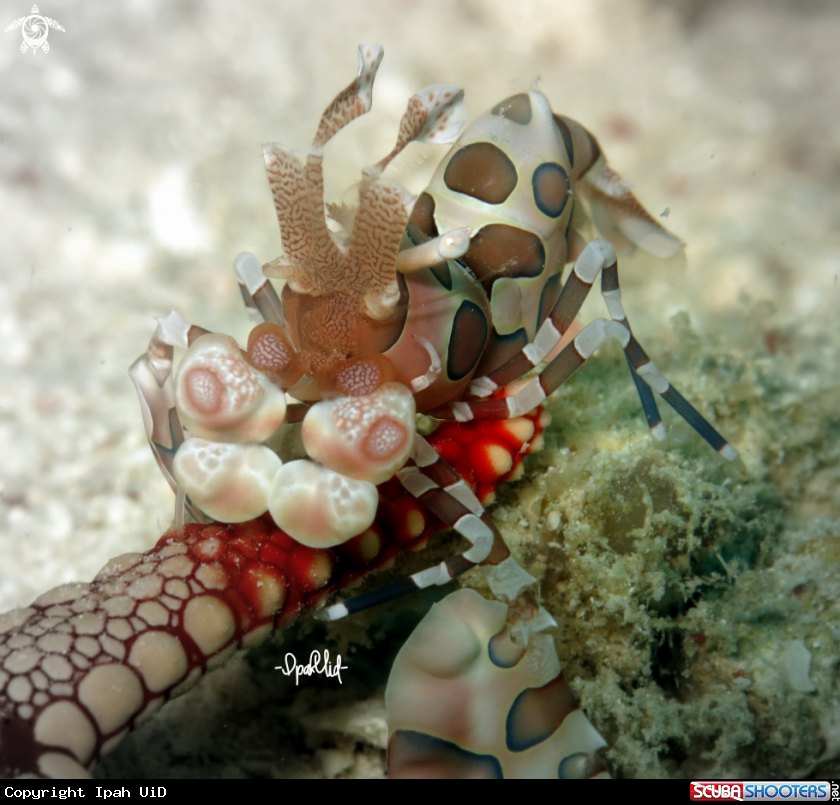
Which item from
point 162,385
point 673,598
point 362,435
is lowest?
point 673,598

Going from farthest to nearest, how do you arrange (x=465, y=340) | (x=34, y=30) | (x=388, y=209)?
(x=34, y=30)
(x=465, y=340)
(x=388, y=209)

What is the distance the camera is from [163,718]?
8.04ft

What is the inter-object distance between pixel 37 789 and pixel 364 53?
2.00 meters

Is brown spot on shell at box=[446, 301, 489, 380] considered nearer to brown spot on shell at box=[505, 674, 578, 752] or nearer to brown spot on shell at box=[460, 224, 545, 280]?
brown spot on shell at box=[460, 224, 545, 280]

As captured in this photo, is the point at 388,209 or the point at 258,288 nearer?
the point at 388,209

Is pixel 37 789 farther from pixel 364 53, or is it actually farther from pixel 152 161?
pixel 152 161

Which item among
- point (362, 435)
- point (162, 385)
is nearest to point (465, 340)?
point (362, 435)

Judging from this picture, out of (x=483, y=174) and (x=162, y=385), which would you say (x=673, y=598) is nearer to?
(x=483, y=174)

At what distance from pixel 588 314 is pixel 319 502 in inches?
98.6

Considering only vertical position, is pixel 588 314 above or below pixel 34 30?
below

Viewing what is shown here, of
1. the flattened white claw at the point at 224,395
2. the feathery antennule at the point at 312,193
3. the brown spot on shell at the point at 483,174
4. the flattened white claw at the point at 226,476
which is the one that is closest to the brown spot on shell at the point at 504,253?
Result: the brown spot on shell at the point at 483,174

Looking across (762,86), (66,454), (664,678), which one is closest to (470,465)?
(664,678)

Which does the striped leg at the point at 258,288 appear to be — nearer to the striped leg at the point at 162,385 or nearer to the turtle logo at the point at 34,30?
the striped leg at the point at 162,385

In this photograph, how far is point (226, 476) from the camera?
69.8 inches
